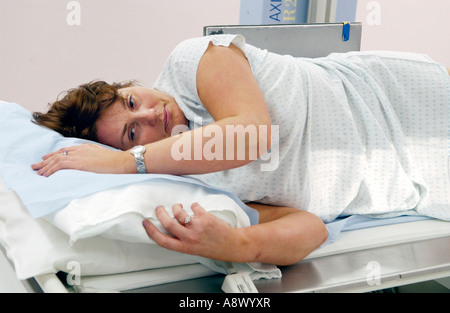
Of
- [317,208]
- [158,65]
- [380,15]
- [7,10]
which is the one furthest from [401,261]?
[380,15]

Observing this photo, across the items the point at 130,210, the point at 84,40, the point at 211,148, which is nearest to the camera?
the point at 130,210

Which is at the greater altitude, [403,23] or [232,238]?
[403,23]

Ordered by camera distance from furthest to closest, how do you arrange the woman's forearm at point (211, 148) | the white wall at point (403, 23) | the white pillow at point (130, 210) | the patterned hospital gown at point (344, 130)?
the white wall at point (403, 23) < the patterned hospital gown at point (344, 130) < the woman's forearm at point (211, 148) < the white pillow at point (130, 210)

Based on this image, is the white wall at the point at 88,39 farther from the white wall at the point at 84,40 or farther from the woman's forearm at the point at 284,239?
the woman's forearm at the point at 284,239

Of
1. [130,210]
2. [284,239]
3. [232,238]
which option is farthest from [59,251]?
[284,239]

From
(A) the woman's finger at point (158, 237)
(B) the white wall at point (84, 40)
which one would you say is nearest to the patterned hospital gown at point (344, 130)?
(A) the woman's finger at point (158, 237)

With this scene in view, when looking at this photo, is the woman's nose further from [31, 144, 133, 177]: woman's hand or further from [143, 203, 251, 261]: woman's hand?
[143, 203, 251, 261]: woman's hand

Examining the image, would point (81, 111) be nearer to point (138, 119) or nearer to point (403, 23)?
point (138, 119)

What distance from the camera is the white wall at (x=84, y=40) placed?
2.16m

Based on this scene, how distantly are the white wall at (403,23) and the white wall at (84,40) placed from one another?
113 cm

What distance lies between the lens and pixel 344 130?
1.17 m

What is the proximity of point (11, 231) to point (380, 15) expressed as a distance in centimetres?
287

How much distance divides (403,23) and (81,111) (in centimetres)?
260
